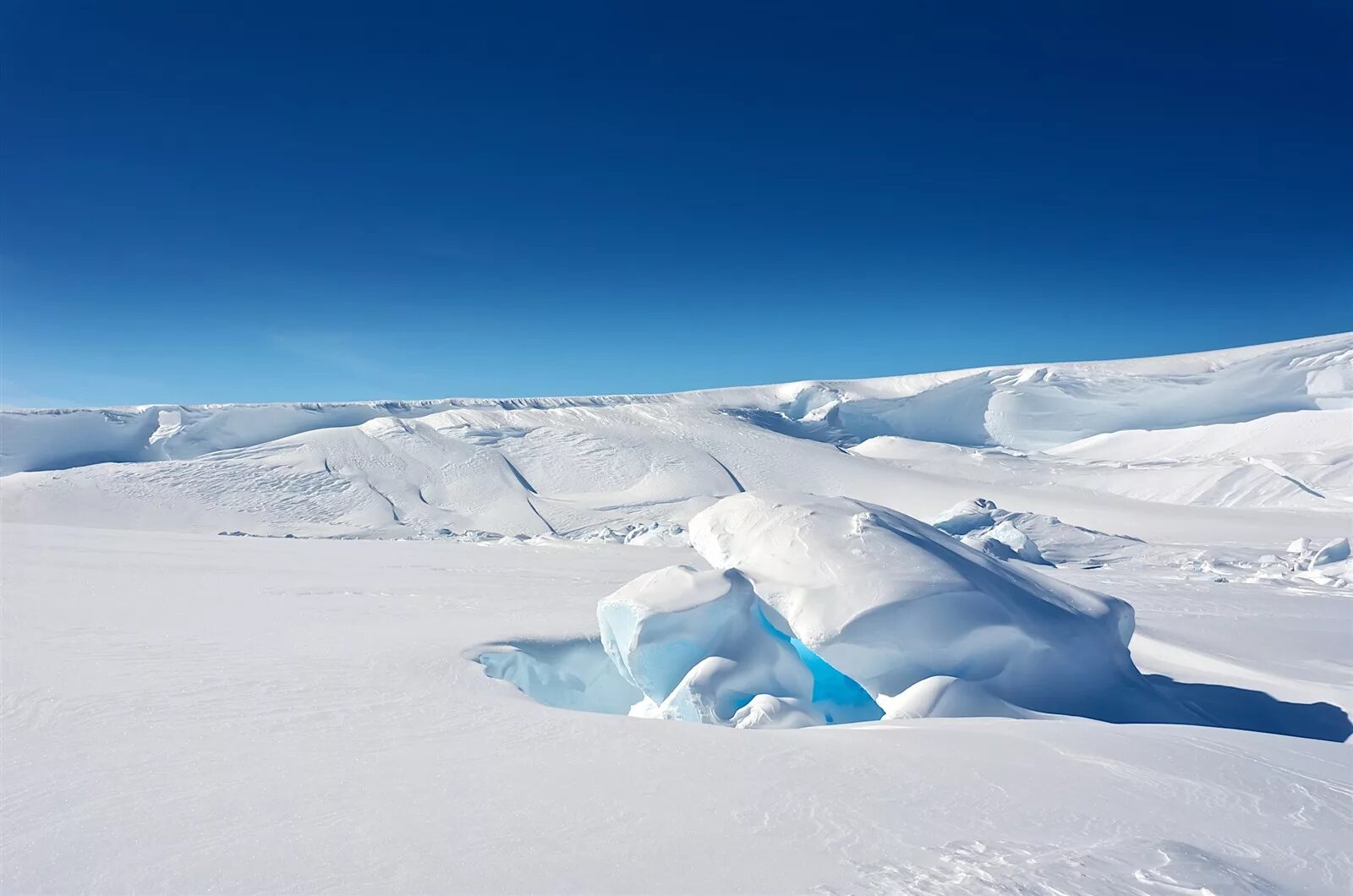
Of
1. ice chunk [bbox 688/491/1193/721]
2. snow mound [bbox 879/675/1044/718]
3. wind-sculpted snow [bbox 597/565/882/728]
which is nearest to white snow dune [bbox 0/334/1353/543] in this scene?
ice chunk [bbox 688/491/1193/721]

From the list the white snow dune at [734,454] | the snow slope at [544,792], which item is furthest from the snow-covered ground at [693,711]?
the white snow dune at [734,454]

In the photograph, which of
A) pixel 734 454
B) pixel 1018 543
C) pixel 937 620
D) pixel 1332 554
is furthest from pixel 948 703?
pixel 734 454

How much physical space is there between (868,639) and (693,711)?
1.24m

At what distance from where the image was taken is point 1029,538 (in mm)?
12695

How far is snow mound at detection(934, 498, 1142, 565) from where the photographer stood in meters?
12.0

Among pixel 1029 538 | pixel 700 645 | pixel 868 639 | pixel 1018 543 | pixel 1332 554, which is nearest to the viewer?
pixel 868 639

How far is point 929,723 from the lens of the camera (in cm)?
431

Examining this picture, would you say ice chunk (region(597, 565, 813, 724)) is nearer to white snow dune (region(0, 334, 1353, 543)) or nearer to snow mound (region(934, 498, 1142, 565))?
snow mound (region(934, 498, 1142, 565))

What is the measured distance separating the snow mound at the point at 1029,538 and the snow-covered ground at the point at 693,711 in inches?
4.1

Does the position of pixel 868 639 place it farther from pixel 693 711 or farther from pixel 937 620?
pixel 693 711

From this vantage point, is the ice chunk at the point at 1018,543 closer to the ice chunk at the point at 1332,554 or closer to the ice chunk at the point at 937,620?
the ice chunk at the point at 1332,554

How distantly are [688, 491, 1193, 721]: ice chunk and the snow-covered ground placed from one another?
3 centimetres

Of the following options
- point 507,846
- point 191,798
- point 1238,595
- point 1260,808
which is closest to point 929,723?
point 1260,808

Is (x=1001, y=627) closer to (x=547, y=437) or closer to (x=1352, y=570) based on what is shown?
(x=1352, y=570)
